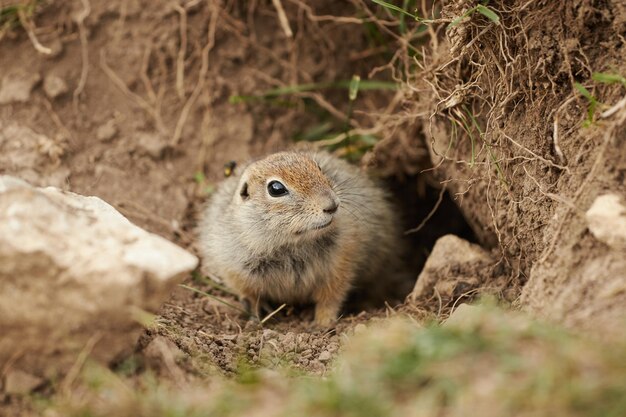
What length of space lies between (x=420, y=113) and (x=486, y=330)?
3239 millimetres

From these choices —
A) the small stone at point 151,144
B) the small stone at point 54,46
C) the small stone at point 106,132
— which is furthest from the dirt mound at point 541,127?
the small stone at point 54,46

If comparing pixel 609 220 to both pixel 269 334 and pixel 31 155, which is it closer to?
pixel 269 334

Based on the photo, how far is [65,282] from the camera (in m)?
3.54

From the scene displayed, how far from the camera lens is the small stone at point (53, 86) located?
694cm

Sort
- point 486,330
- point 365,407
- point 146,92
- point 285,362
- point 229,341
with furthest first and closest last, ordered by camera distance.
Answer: point 146,92, point 229,341, point 285,362, point 486,330, point 365,407

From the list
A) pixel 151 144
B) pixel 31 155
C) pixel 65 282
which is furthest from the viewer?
pixel 151 144

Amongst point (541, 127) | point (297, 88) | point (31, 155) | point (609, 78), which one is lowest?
point (31, 155)

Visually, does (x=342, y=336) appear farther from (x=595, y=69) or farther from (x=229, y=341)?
(x=595, y=69)

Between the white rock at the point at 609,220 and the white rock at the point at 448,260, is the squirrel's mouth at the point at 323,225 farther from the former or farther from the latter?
the white rock at the point at 609,220

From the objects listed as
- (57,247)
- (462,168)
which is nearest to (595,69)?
(462,168)

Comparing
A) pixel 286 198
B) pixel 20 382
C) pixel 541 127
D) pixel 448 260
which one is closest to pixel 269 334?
pixel 286 198

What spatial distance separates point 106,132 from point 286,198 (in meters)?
2.64

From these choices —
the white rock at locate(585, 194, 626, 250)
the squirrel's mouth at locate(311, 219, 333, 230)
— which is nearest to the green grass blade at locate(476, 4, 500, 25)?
the white rock at locate(585, 194, 626, 250)

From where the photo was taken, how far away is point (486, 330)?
129 inches
